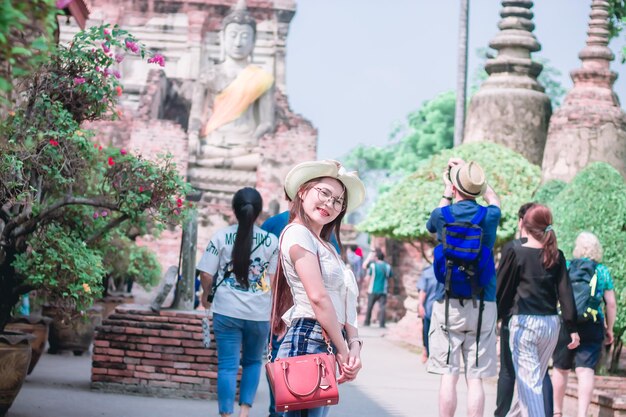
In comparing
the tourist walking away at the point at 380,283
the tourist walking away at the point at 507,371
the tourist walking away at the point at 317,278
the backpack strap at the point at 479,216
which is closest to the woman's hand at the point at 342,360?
the tourist walking away at the point at 317,278

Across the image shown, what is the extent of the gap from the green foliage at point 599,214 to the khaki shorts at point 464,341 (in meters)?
5.23

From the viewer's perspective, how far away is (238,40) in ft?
95.9

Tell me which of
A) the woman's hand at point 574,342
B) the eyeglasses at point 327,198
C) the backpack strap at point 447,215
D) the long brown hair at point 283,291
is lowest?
the woman's hand at point 574,342

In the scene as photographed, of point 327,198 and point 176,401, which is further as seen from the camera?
point 176,401

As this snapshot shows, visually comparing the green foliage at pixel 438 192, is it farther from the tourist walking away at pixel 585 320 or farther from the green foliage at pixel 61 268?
the green foliage at pixel 61 268

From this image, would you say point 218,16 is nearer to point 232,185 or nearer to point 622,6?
point 232,185

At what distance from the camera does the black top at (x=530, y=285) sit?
8.56 m

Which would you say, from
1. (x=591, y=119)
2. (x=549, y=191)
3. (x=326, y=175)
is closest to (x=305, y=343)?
(x=326, y=175)

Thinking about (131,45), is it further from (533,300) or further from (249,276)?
(533,300)

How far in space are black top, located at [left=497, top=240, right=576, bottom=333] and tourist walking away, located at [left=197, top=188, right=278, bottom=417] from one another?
1.55 meters

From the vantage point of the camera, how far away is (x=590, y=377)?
980cm

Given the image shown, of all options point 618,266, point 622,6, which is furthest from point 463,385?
point 622,6

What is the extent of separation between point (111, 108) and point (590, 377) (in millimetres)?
4102

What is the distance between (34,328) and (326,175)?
18.2 ft
